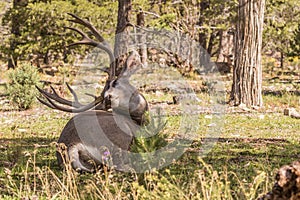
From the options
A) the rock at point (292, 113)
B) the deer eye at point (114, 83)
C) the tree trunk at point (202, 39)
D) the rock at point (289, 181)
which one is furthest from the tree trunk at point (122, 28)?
the rock at point (289, 181)

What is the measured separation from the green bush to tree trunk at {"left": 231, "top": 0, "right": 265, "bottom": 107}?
4.96 meters

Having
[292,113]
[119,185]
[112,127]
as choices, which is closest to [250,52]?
[292,113]

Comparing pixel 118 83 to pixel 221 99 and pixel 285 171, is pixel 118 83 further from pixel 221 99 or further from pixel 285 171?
pixel 221 99

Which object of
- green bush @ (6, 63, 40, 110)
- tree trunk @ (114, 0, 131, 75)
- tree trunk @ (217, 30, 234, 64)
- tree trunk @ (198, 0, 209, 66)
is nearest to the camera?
green bush @ (6, 63, 40, 110)

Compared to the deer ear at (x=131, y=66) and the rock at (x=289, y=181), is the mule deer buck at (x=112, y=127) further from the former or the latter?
the rock at (x=289, y=181)

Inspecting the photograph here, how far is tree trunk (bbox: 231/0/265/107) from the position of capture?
40.4 feet

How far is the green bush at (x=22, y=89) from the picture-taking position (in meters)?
13.1

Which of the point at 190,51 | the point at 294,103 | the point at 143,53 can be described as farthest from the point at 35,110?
the point at 190,51

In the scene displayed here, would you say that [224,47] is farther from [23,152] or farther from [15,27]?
[23,152]

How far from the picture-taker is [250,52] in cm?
1235

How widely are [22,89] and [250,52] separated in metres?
5.40

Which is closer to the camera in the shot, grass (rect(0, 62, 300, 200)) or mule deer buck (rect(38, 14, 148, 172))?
grass (rect(0, 62, 300, 200))

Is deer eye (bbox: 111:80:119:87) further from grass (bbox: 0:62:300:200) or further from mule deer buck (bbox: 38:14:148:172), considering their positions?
grass (bbox: 0:62:300:200)

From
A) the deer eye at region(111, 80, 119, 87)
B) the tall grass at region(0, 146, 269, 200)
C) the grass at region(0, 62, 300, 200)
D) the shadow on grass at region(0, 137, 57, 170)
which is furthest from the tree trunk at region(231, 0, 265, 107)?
the deer eye at region(111, 80, 119, 87)
